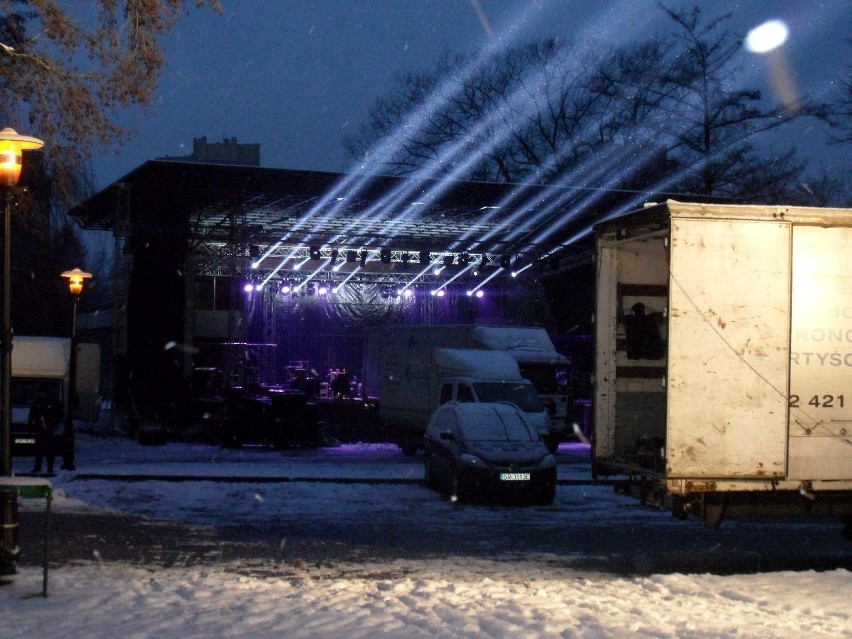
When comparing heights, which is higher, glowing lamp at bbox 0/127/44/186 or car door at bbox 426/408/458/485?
glowing lamp at bbox 0/127/44/186

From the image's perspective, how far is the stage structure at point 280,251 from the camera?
100 feet

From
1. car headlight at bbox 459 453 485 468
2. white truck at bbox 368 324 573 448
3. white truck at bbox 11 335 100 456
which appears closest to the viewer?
car headlight at bbox 459 453 485 468

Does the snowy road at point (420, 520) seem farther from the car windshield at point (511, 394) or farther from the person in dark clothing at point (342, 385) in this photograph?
the person in dark clothing at point (342, 385)

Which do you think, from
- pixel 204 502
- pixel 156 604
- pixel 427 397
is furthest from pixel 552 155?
pixel 156 604

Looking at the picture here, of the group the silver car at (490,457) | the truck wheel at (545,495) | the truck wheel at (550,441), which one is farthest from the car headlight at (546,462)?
the truck wheel at (550,441)

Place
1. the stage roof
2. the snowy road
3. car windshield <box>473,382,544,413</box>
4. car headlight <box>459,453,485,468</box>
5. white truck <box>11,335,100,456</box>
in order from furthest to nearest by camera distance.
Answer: the stage roof → white truck <box>11,335,100,456</box> → car windshield <box>473,382,544,413</box> → car headlight <box>459,453,485,468</box> → the snowy road

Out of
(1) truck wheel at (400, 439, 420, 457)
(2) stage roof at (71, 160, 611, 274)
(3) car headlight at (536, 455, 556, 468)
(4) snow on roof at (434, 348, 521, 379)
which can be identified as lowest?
(1) truck wheel at (400, 439, 420, 457)

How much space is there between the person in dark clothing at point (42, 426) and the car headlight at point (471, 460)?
329 inches

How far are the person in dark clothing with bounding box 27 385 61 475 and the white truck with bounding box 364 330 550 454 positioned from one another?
902cm

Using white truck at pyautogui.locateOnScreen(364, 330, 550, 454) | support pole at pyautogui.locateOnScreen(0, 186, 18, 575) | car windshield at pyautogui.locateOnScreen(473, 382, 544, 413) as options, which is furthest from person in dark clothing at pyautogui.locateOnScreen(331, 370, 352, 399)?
support pole at pyautogui.locateOnScreen(0, 186, 18, 575)

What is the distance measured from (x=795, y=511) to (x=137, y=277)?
2818 centimetres

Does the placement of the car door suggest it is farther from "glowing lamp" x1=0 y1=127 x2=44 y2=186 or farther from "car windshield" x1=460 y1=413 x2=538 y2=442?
"glowing lamp" x1=0 y1=127 x2=44 y2=186

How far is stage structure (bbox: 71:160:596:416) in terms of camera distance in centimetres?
3052

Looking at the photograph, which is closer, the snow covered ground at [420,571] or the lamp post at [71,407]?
the snow covered ground at [420,571]
